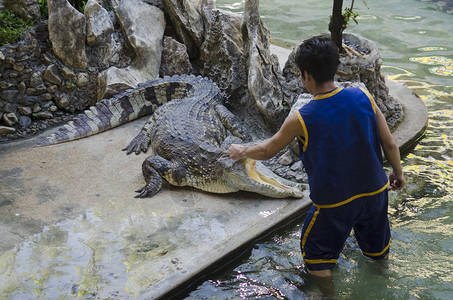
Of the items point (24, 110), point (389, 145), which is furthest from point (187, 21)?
point (389, 145)

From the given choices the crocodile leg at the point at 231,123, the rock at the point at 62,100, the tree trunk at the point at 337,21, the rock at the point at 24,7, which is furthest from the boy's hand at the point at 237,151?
the rock at the point at 24,7

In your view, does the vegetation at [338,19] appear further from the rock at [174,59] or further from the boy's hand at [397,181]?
the boy's hand at [397,181]

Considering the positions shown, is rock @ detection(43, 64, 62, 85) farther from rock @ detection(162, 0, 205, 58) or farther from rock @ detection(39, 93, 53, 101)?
rock @ detection(162, 0, 205, 58)

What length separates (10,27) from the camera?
17.9ft

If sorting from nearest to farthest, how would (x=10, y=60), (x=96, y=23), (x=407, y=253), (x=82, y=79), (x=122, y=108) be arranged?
(x=407, y=253) < (x=10, y=60) < (x=122, y=108) < (x=82, y=79) < (x=96, y=23)

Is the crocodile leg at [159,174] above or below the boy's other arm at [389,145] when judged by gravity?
below

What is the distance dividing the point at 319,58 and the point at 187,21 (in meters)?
4.61

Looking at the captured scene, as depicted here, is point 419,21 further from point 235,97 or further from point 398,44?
point 235,97

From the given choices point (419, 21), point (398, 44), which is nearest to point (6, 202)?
point (398, 44)

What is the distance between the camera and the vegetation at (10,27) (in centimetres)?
542

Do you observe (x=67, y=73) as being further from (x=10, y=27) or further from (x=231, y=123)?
(x=231, y=123)

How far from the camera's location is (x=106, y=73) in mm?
6043

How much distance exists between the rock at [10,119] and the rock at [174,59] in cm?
209

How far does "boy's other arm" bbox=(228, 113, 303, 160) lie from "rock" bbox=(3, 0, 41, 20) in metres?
4.03
